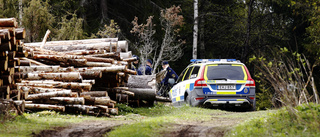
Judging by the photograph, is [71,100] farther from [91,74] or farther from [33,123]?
[33,123]

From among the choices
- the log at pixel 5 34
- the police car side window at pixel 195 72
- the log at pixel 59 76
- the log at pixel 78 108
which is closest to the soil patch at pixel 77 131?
the log at pixel 5 34

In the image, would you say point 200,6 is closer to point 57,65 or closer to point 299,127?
point 57,65

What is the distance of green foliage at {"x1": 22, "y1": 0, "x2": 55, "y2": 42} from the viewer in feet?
67.5

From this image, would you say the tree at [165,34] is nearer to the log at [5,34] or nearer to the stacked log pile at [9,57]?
the stacked log pile at [9,57]

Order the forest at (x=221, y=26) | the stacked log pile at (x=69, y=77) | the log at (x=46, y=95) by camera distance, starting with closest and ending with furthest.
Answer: the stacked log pile at (x=69, y=77), the log at (x=46, y=95), the forest at (x=221, y=26)

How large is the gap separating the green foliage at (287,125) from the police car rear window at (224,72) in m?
5.64

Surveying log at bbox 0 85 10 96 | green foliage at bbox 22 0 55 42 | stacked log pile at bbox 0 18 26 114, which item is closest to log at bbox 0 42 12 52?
stacked log pile at bbox 0 18 26 114

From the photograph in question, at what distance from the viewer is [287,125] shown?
26.1 feet

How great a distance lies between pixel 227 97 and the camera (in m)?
14.6

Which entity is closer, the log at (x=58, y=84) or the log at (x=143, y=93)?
the log at (x=58, y=84)

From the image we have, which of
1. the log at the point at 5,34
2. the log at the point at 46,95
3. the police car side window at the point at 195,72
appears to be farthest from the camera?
the police car side window at the point at 195,72

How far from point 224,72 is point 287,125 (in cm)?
668

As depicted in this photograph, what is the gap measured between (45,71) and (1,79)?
7.86 feet

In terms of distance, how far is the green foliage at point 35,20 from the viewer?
20.6 meters
